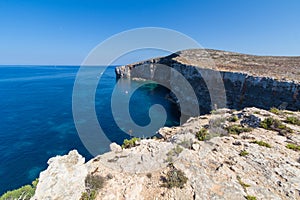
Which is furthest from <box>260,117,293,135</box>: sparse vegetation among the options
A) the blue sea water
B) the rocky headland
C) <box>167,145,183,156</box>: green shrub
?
the blue sea water

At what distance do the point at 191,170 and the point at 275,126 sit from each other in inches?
343

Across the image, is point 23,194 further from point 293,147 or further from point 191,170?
point 293,147

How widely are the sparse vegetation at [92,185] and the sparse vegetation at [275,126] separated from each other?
1239cm

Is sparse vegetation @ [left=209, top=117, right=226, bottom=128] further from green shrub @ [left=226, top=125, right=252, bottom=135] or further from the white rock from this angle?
the white rock

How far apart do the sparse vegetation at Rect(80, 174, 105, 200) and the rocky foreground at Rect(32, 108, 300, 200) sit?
4 cm

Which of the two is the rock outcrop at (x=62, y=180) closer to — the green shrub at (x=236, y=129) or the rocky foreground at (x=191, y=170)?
the rocky foreground at (x=191, y=170)

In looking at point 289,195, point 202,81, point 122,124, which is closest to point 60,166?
point 289,195

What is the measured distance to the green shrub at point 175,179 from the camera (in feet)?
23.0

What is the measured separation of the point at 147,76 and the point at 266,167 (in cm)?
8320

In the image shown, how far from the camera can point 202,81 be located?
139 ft

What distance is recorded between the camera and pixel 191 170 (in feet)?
25.8

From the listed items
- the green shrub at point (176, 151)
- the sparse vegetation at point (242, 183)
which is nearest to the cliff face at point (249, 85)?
the sparse vegetation at point (242, 183)

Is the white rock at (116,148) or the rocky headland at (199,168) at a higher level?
the rocky headland at (199,168)

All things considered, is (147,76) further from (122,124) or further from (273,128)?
(273,128)
